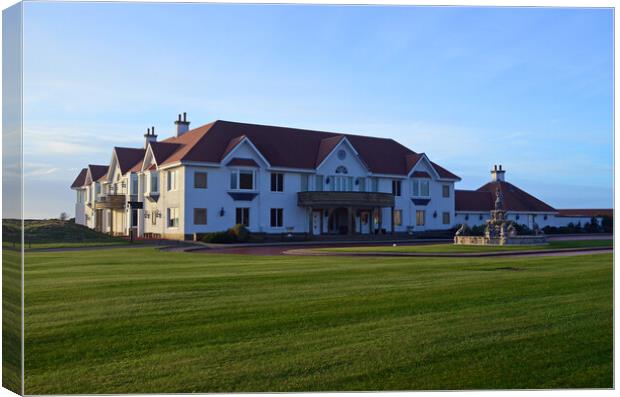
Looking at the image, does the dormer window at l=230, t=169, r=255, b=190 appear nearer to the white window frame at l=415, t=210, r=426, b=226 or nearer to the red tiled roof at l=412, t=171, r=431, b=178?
the red tiled roof at l=412, t=171, r=431, b=178

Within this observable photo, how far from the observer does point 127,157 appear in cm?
5622

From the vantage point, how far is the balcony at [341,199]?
5019 cm

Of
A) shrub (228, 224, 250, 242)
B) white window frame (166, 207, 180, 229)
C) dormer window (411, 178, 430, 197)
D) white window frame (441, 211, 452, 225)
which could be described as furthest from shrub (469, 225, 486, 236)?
white window frame (166, 207, 180, 229)

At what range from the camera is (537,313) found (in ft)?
35.7

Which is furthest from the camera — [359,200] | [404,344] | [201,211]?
[359,200]

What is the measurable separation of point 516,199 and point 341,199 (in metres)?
23.0

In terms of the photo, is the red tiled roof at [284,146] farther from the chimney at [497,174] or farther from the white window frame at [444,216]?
the chimney at [497,174]

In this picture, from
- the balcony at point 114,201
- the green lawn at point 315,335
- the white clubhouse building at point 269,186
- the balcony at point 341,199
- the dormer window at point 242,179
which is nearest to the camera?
the green lawn at point 315,335

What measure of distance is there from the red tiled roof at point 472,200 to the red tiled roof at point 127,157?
99.6 ft

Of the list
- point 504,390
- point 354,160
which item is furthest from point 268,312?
point 354,160

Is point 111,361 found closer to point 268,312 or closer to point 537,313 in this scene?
point 268,312

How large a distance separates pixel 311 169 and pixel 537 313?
137 ft

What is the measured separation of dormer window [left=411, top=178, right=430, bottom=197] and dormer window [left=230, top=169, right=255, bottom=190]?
652 inches

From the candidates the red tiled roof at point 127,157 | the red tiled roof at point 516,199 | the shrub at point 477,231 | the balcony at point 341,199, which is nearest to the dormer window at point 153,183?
the red tiled roof at point 127,157
